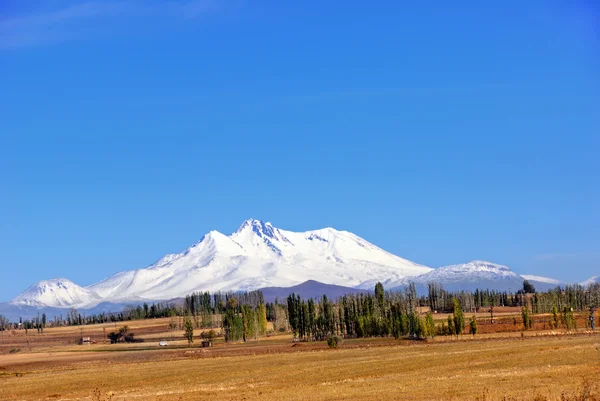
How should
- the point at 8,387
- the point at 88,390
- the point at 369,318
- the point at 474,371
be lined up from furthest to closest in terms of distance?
the point at 369,318
the point at 8,387
the point at 88,390
the point at 474,371

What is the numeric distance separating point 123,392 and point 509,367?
31.5 m

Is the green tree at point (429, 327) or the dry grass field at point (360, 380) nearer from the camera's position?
the dry grass field at point (360, 380)

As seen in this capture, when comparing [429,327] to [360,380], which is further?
[429,327]

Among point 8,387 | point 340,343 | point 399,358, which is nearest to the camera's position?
point 8,387

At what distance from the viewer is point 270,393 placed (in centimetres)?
6028

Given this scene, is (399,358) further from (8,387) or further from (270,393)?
(8,387)

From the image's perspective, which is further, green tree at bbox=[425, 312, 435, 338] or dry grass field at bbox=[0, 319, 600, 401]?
green tree at bbox=[425, 312, 435, 338]

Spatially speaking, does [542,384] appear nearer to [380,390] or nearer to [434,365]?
[380,390]

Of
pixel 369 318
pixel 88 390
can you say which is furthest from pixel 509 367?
pixel 369 318

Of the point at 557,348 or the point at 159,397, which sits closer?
the point at 159,397

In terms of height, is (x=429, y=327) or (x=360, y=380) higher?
(x=429, y=327)

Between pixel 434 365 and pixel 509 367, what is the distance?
935cm

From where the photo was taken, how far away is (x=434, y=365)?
75188 mm

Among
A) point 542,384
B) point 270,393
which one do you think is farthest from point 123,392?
point 542,384
